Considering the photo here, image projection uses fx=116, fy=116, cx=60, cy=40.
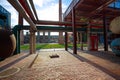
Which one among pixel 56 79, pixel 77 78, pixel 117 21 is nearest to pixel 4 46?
pixel 56 79

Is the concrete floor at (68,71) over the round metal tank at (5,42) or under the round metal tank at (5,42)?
under

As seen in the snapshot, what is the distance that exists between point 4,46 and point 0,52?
229mm

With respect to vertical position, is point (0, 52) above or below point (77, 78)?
above

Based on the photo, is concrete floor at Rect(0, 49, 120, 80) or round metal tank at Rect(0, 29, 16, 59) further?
concrete floor at Rect(0, 49, 120, 80)

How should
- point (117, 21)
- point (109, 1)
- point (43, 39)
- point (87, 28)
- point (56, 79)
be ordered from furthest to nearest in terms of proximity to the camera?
1. point (43, 39)
2. point (87, 28)
3. point (109, 1)
4. point (117, 21)
5. point (56, 79)

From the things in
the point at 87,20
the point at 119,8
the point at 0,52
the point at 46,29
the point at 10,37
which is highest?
the point at 119,8

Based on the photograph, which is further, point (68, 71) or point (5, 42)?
point (68, 71)

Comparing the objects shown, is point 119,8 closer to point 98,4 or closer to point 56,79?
point 98,4

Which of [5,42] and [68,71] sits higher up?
[5,42]

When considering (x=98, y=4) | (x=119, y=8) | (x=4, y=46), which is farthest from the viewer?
(x=119, y=8)

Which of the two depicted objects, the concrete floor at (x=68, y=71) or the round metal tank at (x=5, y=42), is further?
the concrete floor at (x=68, y=71)

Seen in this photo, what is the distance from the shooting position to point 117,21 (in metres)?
8.46

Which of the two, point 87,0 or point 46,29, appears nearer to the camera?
point 87,0

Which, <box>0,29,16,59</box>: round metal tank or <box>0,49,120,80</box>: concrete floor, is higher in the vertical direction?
<box>0,29,16,59</box>: round metal tank
